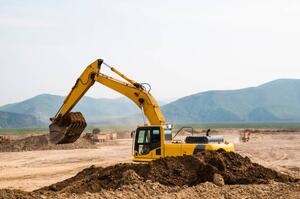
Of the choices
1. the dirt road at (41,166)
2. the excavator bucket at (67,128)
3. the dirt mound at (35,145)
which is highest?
the excavator bucket at (67,128)

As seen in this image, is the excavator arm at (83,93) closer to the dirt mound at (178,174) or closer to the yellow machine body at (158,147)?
the yellow machine body at (158,147)

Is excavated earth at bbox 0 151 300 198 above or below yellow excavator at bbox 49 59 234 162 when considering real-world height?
below

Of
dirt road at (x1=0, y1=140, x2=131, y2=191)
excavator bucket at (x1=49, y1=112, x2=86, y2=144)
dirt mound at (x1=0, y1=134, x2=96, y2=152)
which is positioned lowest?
dirt road at (x1=0, y1=140, x2=131, y2=191)

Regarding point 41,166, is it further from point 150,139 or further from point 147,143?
point 150,139

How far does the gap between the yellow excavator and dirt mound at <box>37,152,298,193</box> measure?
3.59ft

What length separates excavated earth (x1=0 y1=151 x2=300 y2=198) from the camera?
13.4 metres

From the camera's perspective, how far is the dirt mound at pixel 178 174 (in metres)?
14.2

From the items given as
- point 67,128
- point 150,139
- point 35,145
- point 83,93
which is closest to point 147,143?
point 150,139

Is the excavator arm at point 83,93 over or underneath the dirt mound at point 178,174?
over

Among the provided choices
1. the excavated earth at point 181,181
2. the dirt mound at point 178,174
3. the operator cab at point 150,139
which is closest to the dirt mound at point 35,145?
the operator cab at point 150,139

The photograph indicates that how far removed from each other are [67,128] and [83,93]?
165cm

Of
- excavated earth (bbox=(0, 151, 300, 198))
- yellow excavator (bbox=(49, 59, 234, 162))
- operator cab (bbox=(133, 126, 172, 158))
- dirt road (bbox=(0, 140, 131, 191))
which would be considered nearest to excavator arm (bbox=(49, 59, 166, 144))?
yellow excavator (bbox=(49, 59, 234, 162))

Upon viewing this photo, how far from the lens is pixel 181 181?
14.8 metres

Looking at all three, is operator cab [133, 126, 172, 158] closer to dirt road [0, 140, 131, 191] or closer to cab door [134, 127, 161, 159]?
cab door [134, 127, 161, 159]
